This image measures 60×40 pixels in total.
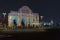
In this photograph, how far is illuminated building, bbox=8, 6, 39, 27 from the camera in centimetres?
5350

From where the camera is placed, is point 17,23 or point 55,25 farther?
point 55,25

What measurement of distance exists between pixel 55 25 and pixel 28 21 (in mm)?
8556

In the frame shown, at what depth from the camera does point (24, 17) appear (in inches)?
2197

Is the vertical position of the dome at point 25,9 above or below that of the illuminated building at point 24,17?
above

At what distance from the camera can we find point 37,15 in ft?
189

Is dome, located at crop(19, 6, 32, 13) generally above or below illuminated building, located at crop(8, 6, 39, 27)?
above

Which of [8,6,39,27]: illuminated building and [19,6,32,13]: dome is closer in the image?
[8,6,39,27]: illuminated building

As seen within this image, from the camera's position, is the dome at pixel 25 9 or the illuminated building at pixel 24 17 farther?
the dome at pixel 25 9

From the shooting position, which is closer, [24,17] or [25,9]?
[24,17]

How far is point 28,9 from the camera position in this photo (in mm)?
57000

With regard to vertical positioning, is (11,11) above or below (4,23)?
above

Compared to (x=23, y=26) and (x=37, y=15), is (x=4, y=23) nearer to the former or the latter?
(x=23, y=26)

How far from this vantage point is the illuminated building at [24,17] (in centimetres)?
5350

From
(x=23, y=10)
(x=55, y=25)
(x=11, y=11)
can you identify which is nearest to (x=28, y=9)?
(x=23, y=10)
